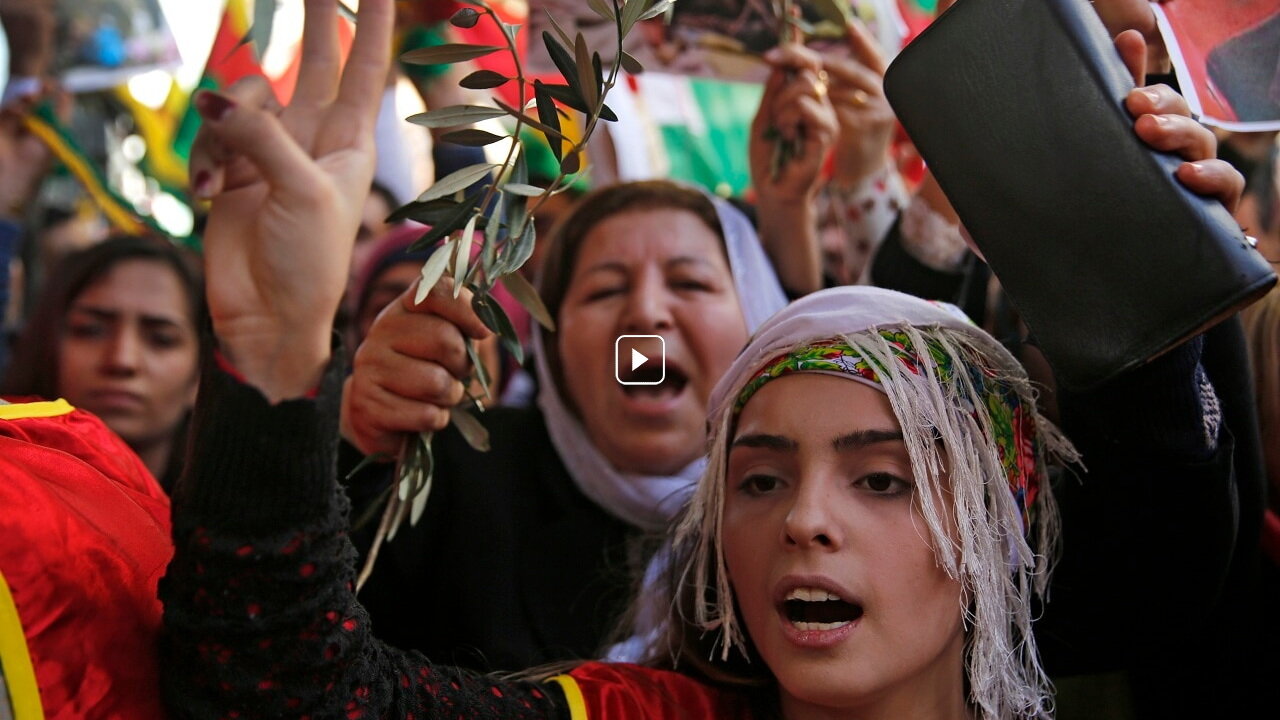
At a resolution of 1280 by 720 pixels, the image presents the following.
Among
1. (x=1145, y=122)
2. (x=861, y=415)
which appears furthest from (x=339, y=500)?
(x=1145, y=122)

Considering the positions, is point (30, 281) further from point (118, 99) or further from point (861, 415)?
point (861, 415)

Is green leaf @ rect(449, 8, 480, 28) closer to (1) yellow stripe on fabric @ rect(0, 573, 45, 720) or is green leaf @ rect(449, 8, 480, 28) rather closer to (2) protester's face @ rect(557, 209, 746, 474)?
(1) yellow stripe on fabric @ rect(0, 573, 45, 720)

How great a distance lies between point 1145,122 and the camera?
1337 mm

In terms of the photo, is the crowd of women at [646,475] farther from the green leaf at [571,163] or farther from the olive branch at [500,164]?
the green leaf at [571,163]

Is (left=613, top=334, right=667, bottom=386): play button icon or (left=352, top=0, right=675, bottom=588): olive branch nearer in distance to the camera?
(left=352, top=0, right=675, bottom=588): olive branch

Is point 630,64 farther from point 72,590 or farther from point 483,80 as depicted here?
point 72,590

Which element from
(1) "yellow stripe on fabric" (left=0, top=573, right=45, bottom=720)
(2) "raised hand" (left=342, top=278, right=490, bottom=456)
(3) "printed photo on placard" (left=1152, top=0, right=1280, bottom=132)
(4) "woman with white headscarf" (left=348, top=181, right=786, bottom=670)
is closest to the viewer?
(1) "yellow stripe on fabric" (left=0, top=573, right=45, bottom=720)

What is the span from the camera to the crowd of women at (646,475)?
1213mm

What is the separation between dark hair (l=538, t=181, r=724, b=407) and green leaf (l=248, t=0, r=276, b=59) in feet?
3.85

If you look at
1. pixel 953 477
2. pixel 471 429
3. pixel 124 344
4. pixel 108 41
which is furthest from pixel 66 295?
pixel 953 477

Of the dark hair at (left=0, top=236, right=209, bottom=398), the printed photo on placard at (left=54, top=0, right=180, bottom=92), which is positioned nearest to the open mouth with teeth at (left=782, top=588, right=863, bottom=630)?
the dark hair at (left=0, top=236, right=209, bottom=398)

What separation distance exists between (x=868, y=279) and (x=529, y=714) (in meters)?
1.44

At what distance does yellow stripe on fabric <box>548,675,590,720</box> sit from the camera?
1.64m

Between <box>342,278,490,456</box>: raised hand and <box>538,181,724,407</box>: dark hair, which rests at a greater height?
<box>538,181,724,407</box>: dark hair
